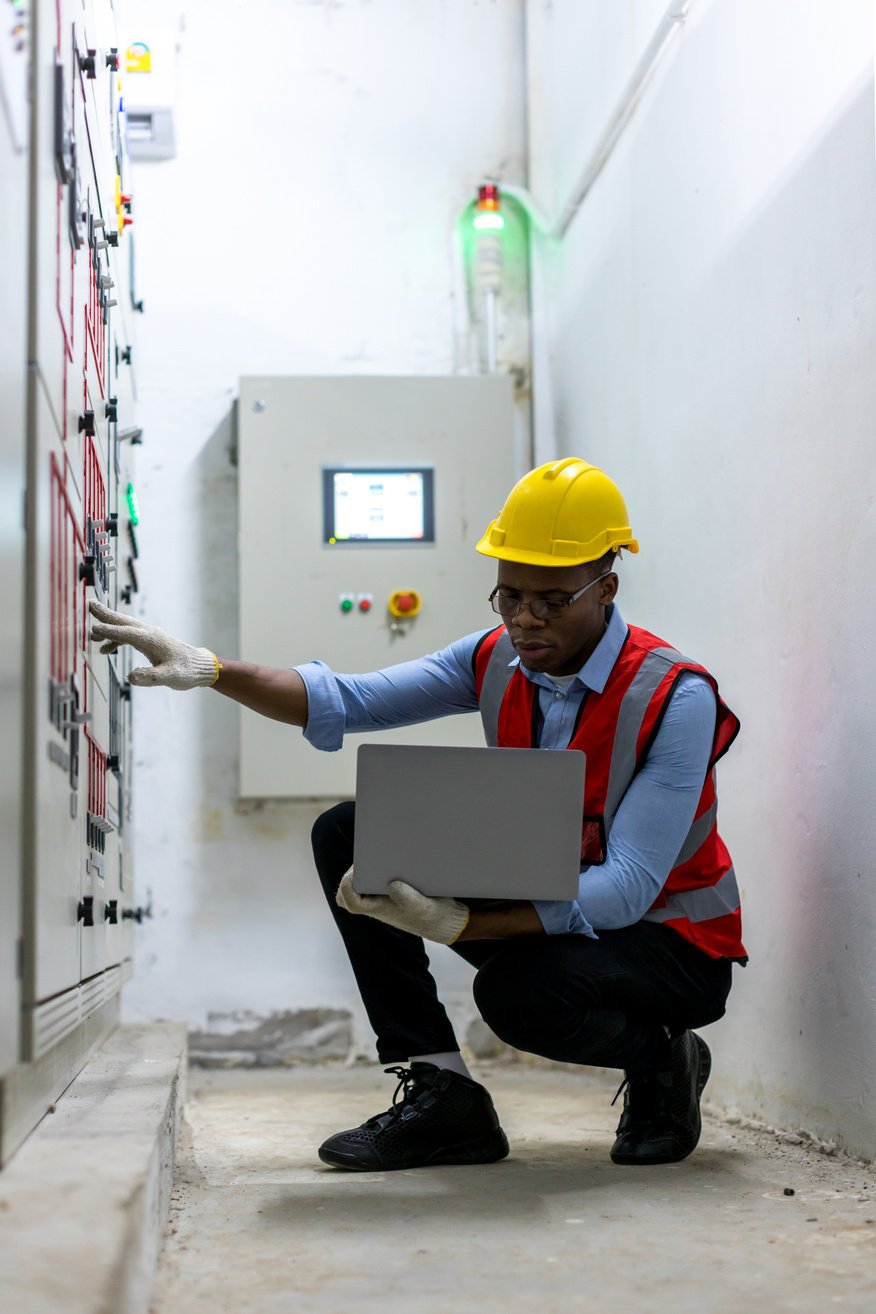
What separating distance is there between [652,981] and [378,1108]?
106cm

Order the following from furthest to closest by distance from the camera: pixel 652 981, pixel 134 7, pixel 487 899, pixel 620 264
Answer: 1. pixel 134 7
2. pixel 620 264
3. pixel 652 981
4. pixel 487 899

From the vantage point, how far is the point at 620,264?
10.0 feet

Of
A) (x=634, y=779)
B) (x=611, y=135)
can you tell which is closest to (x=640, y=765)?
(x=634, y=779)

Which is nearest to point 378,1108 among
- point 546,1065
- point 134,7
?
point 546,1065

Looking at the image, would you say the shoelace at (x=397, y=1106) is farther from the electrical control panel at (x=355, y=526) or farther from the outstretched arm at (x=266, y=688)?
the electrical control panel at (x=355, y=526)

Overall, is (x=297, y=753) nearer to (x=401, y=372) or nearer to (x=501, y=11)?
(x=401, y=372)

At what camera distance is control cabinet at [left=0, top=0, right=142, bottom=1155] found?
1.24 metres

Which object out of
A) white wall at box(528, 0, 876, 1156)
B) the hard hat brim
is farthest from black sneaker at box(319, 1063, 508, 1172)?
the hard hat brim

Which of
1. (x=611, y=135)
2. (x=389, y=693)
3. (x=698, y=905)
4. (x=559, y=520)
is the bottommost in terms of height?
(x=698, y=905)

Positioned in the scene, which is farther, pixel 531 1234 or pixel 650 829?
pixel 650 829

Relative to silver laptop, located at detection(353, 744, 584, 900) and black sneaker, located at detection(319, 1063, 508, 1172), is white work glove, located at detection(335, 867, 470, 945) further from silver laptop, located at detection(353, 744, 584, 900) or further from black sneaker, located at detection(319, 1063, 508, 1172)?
black sneaker, located at detection(319, 1063, 508, 1172)

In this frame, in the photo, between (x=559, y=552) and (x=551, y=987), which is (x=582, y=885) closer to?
(x=551, y=987)

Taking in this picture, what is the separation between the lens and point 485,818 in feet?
5.42

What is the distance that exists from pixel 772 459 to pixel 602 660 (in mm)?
524
